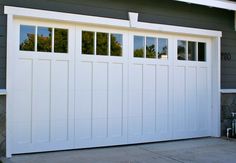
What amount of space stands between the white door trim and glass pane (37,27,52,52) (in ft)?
0.81

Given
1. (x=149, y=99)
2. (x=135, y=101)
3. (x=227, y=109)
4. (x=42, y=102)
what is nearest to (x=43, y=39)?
(x=42, y=102)

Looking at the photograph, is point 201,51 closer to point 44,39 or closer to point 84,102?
point 84,102

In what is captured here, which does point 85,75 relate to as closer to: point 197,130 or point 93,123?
point 93,123

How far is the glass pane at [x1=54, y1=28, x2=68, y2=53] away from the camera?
223 inches

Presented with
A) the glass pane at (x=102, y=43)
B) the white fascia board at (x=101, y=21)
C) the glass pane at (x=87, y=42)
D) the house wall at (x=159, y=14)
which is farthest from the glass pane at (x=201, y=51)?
the glass pane at (x=87, y=42)

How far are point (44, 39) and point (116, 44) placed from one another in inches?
56.0

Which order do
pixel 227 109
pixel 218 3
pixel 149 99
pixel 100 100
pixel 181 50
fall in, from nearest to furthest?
pixel 100 100 → pixel 149 99 → pixel 218 3 → pixel 181 50 → pixel 227 109

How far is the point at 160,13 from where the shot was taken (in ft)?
21.4

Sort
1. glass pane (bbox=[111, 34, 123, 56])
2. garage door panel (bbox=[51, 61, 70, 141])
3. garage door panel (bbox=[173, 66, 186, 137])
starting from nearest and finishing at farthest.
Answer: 1. garage door panel (bbox=[51, 61, 70, 141])
2. glass pane (bbox=[111, 34, 123, 56])
3. garage door panel (bbox=[173, 66, 186, 137])

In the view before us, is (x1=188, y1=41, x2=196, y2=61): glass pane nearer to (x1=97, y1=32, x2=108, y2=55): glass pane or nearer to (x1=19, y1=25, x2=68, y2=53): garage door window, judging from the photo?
(x1=97, y1=32, x2=108, y2=55): glass pane

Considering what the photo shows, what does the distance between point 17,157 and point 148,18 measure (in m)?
3.59

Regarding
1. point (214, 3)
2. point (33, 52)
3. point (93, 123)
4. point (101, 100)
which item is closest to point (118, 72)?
point (101, 100)

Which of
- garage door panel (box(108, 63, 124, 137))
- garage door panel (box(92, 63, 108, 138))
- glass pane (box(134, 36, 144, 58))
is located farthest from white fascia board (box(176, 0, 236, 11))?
garage door panel (box(92, 63, 108, 138))

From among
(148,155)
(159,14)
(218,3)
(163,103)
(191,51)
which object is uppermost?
(218,3)
